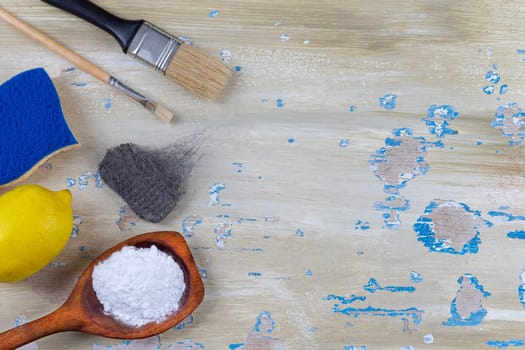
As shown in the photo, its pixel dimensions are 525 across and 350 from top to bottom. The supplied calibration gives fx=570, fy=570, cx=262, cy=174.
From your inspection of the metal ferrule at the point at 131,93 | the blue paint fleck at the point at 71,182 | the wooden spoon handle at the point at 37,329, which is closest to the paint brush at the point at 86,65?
the metal ferrule at the point at 131,93

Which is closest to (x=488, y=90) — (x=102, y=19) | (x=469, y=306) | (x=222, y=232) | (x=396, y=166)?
(x=396, y=166)

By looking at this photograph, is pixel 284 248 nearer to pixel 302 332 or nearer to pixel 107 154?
pixel 302 332

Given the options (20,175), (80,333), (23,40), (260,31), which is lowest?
(80,333)

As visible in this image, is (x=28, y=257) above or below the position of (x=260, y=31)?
below

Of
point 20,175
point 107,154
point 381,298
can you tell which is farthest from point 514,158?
point 20,175

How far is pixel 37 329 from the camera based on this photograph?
2.08 feet

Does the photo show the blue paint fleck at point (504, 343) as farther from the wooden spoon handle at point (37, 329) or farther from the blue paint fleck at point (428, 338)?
the wooden spoon handle at point (37, 329)

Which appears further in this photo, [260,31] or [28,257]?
[260,31]

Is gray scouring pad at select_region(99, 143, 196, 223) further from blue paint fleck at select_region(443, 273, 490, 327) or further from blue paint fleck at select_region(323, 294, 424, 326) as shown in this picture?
blue paint fleck at select_region(443, 273, 490, 327)

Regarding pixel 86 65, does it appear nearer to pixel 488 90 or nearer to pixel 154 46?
pixel 154 46

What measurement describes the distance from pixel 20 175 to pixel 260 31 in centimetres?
34

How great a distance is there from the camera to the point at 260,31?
2.33 ft

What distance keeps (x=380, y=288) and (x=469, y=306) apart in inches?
4.4

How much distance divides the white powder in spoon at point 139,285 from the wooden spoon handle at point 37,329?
4cm
